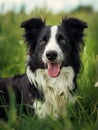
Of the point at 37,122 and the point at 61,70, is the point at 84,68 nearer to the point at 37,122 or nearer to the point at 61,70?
the point at 61,70

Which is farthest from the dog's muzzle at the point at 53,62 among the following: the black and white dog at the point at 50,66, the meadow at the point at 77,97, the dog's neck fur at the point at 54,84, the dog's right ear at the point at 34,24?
the dog's right ear at the point at 34,24

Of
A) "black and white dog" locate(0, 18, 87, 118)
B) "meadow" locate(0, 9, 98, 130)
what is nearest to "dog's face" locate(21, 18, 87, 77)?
"black and white dog" locate(0, 18, 87, 118)

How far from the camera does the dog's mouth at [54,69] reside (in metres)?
5.72

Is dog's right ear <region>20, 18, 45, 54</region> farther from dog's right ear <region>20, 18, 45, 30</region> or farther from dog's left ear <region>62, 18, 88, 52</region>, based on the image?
dog's left ear <region>62, 18, 88, 52</region>

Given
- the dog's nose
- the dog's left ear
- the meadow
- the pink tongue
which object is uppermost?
the dog's left ear

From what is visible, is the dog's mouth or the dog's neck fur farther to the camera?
the dog's neck fur

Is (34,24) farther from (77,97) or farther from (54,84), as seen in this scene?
(77,97)

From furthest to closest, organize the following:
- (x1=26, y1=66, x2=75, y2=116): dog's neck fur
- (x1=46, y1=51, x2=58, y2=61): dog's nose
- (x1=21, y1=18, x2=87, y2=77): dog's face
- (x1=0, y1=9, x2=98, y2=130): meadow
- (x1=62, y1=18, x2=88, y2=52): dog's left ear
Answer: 1. (x1=62, y1=18, x2=88, y2=52): dog's left ear
2. (x1=26, y1=66, x2=75, y2=116): dog's neck fur
3. (x1=21, y1=18, x2=87, y2=77): dog's face
4. (x1=46, y1=51, x2=58, y2=61): dog's nose
5. (x1=0, y1=9, x2=98, y2=130): meadow

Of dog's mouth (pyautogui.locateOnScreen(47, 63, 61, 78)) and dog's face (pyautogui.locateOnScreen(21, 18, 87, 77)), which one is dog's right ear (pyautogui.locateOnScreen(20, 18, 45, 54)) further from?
dog's mouth (pyautogui.locateOnScreen(47, 63, 61, 78))

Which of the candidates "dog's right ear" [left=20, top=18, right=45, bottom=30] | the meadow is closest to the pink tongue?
the meadow

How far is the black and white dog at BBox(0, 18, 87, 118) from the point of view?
575cm

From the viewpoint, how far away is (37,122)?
4582mm

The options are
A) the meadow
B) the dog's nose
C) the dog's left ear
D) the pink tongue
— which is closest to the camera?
the meadow

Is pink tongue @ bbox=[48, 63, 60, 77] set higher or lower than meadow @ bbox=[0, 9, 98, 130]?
higher
